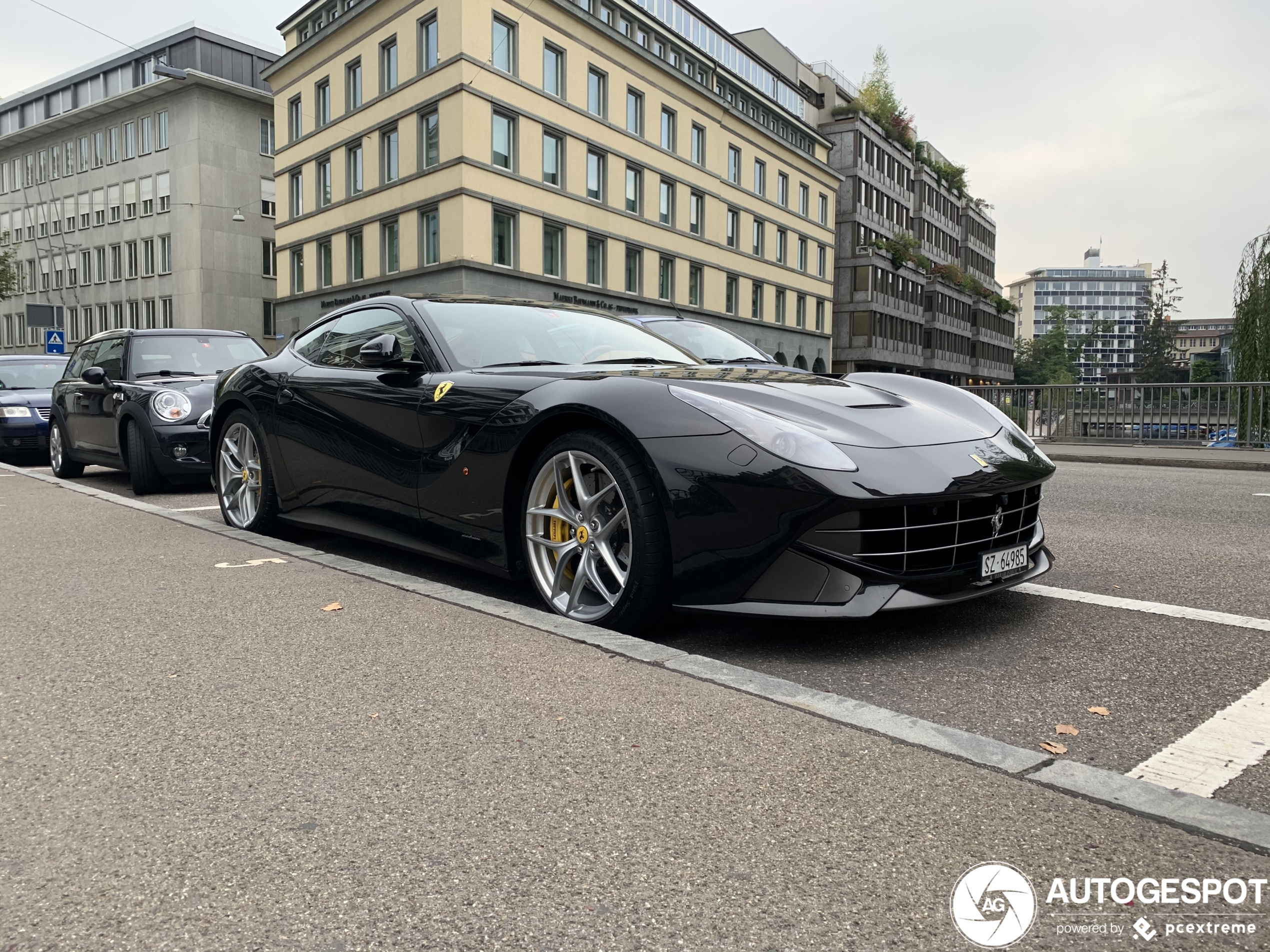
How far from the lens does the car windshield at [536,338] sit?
452cm

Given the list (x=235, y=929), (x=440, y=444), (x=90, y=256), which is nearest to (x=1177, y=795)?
(x=235, y=929)

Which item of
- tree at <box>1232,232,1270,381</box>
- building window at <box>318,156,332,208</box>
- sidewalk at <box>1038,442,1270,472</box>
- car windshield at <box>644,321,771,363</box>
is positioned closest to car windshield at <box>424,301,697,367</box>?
car windshield at <box>644,321,771,363</box>

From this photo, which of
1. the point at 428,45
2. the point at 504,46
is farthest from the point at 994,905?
the point at 428,45

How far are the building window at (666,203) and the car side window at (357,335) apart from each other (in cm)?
3628

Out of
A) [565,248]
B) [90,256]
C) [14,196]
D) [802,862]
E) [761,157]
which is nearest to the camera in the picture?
[802,862]

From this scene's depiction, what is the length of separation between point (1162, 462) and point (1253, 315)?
8.59m

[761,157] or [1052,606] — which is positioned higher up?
[761,157]

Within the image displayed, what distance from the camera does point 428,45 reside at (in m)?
32.3

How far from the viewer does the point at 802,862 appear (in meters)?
1.87

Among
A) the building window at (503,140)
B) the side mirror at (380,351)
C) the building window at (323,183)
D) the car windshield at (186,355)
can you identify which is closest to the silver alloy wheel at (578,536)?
the side mirror at (380,351)

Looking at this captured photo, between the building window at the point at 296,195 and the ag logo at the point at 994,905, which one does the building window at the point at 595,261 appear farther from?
the ag logo at the point at 994,905

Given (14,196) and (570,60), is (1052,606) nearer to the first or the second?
(570,60)

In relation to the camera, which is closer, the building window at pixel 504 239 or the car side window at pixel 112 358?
the car side window at pixel 112 358

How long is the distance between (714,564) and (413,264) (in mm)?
31469
